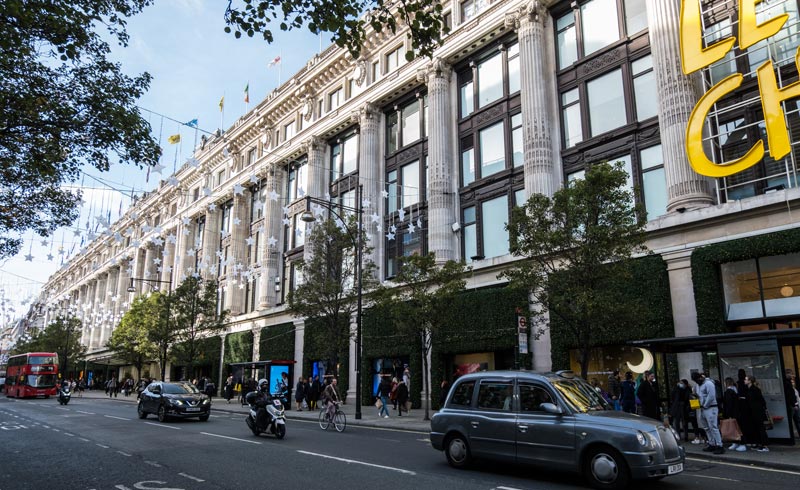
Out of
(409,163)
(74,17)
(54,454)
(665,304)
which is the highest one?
(409,163)

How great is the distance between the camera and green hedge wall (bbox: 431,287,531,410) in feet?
79.2

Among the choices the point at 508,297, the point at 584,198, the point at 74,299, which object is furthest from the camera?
the point at 74,299

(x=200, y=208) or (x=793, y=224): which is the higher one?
(x=200, y=208)

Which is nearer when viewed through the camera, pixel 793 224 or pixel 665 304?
pixel 793 224

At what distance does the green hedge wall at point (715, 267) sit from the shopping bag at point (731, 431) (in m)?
5.22

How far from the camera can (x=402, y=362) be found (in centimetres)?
3045

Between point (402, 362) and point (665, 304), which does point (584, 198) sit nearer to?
point (665, 304)

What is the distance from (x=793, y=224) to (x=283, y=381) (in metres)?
23.8

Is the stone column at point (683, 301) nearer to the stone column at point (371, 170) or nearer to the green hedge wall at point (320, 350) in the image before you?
the green hedge wall at point (320, 350)

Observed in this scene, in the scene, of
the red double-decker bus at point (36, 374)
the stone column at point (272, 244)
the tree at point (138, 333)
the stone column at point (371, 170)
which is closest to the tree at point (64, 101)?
the stone column at point (371, 170)

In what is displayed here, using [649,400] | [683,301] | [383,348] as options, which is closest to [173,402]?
[383,348]

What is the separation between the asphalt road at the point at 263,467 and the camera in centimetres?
890

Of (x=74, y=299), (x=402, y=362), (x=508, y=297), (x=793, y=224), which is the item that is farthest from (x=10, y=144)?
(x=74, y=299)

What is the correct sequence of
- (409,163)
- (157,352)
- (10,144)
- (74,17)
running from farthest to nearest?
(157,352), (409,163), (10,144), (74,17)
